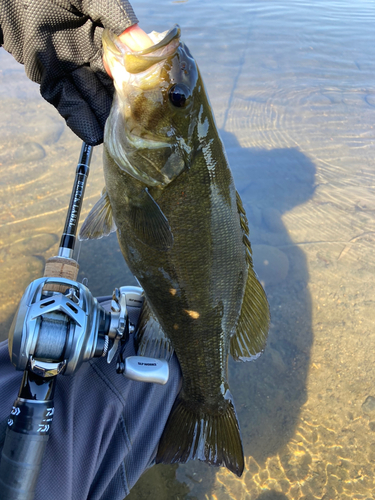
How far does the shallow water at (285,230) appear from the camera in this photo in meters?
2.22

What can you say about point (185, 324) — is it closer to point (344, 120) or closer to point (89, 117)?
point (89, 117)

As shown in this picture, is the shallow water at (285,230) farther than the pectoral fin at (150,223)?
Yes

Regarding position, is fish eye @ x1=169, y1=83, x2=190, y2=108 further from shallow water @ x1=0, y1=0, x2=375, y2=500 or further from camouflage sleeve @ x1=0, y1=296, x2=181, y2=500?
shallow water @ x1=0, y1=0, x2=375, y2=500

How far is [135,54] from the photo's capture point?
124 cm

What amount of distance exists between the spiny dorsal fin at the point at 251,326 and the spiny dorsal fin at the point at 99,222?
73 centimetres

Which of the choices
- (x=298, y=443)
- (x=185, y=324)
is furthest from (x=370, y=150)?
(x=185, y=324)

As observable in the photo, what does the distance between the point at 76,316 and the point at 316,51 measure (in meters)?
7.58

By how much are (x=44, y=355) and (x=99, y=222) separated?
0.66 meters

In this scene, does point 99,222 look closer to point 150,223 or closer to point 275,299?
point 150,223

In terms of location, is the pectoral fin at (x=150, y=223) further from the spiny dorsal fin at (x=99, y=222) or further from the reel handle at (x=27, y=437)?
the reel handle at (x=27, y=437)

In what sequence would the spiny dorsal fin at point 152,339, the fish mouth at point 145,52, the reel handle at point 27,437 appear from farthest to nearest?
the spiny dorsal fin at point 152,339 → the fish mouth at point 145,52 → the reel handle at point 27,437

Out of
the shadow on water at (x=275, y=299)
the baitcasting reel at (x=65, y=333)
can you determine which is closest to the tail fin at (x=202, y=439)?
the baitcasting reel at (x=65, y=333)

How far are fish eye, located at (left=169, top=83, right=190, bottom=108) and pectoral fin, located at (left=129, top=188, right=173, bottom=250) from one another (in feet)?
1.15

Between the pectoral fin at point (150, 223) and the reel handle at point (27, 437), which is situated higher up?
the pectoral fin at point (150, 223)
